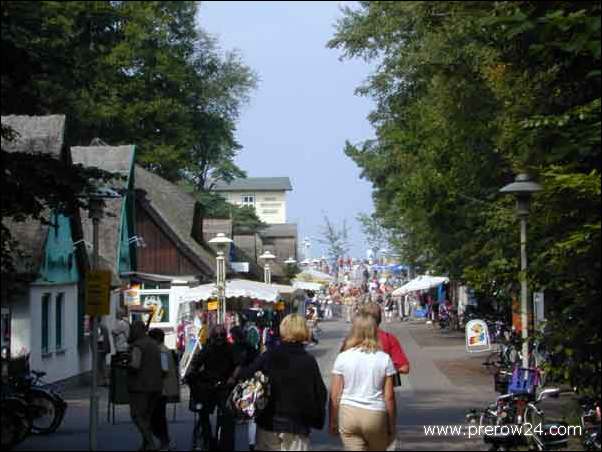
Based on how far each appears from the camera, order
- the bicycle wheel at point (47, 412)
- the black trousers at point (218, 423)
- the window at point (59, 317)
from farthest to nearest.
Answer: the window at point (59, 317) → the bicycle wheel at point (47, 412) → the black trousers at point (218, 423)

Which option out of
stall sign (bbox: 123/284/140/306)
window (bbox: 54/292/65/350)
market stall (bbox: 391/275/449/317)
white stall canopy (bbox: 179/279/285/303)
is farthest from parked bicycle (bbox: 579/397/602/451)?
market stall (bbox: 391/275/449/317)

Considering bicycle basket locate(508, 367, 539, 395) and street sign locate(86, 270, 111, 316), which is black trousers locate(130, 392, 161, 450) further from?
bicycle basket locate(508, 367, 539, 395)

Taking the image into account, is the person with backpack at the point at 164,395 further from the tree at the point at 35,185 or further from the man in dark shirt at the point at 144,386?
the tree at the point at 35,185

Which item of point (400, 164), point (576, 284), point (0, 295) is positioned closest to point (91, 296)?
point (0, 295)

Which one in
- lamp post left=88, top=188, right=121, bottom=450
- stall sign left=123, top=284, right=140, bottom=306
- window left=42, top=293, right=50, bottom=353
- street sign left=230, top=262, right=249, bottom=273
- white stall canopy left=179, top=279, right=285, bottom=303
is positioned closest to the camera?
lamp post left=88, top=188, right=121, bottom=450

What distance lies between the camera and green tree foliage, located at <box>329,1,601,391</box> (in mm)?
14938

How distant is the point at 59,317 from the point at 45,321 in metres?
1.67

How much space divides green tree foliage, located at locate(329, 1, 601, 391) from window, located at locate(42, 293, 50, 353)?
1012cm

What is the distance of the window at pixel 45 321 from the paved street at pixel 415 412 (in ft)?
4.21

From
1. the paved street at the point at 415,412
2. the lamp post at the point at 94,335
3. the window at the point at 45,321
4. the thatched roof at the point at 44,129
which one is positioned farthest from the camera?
the window at the point at 45,321

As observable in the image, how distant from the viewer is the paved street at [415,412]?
18250mm

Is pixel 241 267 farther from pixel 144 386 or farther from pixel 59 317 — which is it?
pixel 144 386

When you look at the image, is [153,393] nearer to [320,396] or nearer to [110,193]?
[110,193]

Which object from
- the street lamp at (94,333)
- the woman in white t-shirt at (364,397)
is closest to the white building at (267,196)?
the street lamp at (94,333)
